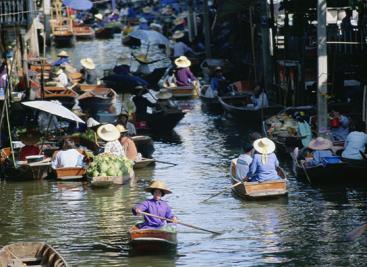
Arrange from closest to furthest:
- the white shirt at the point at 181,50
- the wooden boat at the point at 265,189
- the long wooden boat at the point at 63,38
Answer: the wooden boat at the point at 265,189, the white shirt at the point at 181,50, the long wooden boat at the point at 63,38

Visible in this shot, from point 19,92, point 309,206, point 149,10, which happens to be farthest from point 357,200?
point 149,10

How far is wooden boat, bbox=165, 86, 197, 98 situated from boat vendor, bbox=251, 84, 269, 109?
562 cm

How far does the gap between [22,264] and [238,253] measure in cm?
393

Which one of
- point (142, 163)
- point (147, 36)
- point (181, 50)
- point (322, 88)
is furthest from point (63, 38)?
point (322, 88)

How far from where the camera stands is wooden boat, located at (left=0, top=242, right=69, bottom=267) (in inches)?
676

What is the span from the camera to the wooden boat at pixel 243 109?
1312 inches

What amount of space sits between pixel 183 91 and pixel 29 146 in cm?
1384

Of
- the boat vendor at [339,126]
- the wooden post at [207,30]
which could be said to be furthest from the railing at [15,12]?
the wooden post at [207,30]

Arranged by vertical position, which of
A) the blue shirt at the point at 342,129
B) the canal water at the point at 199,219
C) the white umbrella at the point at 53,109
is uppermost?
the white umbrella at the point at 53,109

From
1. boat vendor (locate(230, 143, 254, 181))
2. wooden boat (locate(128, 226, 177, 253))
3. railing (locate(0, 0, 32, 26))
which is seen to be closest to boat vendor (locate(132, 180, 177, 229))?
wooden boat (locate(128, 226, 177, 253))

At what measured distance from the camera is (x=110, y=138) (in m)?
26.0

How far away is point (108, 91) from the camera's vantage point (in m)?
37.7

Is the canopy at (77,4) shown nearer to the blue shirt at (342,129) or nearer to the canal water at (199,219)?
the canal water at (199,219)

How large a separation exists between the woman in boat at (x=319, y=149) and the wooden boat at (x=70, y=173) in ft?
16.8
